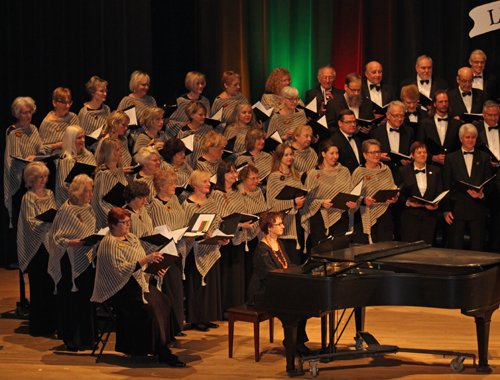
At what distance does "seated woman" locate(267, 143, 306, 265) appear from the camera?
247 inches

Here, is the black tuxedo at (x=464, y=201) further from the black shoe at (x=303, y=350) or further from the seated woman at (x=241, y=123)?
the black shoe at (x=303, y=350)

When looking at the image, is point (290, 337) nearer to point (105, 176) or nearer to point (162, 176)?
point (162, 176)

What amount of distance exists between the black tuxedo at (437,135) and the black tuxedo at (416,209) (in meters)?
0.35

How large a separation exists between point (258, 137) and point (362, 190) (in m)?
1.02

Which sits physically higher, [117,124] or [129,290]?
[117,124]

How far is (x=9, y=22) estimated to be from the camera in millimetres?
8461

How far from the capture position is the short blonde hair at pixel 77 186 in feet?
17.4

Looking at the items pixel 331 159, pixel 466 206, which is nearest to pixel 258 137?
pixel 331 159

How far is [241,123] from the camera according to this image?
6902mm

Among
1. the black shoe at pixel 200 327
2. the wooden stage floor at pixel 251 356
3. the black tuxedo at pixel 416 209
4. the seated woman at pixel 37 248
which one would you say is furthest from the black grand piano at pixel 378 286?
the seated woman at pixel 37 248

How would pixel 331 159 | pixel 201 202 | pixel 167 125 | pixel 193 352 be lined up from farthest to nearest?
pixel 167 125 → pixel 331 159 → pixel 201 202 → pixel 193 352

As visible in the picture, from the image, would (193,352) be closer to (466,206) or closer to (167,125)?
(167,125)

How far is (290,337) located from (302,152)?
2.37 metres

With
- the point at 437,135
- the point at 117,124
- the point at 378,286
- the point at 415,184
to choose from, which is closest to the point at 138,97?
the point at 117,124
